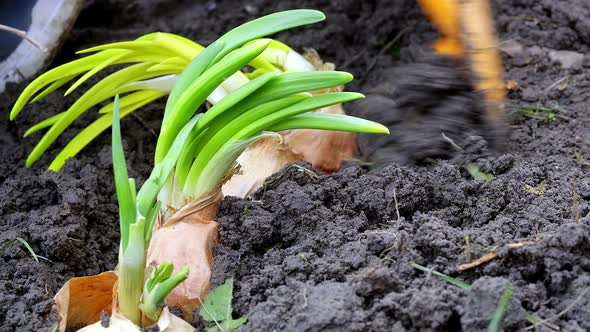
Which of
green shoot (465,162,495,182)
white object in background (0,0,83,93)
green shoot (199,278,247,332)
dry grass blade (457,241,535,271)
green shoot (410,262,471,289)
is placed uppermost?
white object in background (0,0,83,93)

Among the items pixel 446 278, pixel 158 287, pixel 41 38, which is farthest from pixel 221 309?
pixel 41 38

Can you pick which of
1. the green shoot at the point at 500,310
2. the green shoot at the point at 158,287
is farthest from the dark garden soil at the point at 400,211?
the green shoot at the point at 158,287

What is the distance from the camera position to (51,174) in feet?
6.03

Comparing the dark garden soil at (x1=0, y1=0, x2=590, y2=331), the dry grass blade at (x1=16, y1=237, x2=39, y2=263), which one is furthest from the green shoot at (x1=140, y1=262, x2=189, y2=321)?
the dry grass blade at (x1=16, y1=237, x2=39, y2=263)

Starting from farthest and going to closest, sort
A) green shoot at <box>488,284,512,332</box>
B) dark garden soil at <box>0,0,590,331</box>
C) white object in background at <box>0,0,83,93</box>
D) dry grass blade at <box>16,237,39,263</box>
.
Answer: white object in background at <box>0,0,83,93</box> < dry grass blade at <box>16,237,39,263</box> < dark garden soil at <box>0,0,590,331</box> < green shoot at <box>488,284,512,332</box>

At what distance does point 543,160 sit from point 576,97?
355mm

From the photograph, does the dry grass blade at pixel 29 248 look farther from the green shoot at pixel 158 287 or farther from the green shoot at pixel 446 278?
the green shoot at pixel 446 278

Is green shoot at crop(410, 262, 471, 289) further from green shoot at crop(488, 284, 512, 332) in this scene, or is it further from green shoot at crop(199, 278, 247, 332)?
green shoot at crop(199, 278, 247, 332)

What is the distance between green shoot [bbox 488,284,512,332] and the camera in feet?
3.76

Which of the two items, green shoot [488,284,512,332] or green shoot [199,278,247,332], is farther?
green shoot [199,278,247,332]

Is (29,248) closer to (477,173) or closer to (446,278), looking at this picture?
(446,278)

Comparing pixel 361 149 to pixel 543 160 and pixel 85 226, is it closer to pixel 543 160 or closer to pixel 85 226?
pixel 543 160

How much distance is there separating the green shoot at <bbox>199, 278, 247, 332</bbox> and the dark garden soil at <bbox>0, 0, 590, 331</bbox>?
0.9 inches

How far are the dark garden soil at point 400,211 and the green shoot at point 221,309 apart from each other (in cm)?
2
